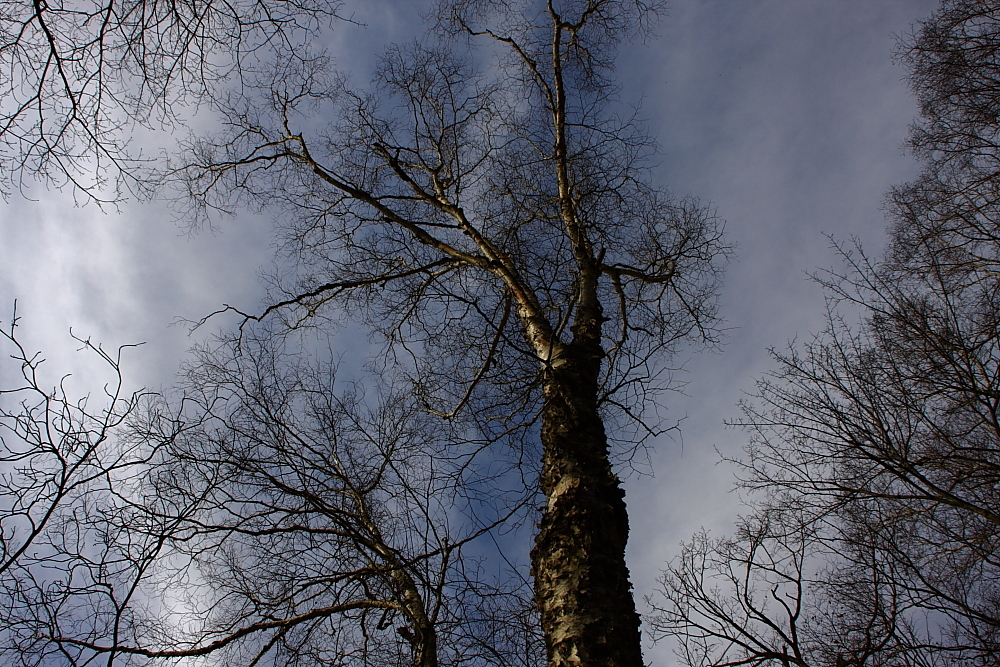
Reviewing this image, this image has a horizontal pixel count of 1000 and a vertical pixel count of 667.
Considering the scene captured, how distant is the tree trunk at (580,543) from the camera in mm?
2133

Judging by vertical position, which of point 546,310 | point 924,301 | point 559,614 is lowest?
point 559,614

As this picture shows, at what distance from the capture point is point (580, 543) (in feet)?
8.00

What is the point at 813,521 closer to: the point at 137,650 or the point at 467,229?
the point at 467,229

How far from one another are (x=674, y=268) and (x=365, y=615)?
365 cm

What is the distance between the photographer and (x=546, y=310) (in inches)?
186

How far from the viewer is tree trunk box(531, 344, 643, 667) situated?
2.13m

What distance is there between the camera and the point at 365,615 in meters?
3.59

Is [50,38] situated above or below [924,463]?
above

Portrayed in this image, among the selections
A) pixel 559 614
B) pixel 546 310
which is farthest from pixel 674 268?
pixel 559 614

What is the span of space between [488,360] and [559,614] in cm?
171

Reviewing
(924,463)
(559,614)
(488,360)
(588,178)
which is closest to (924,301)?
(924,463)

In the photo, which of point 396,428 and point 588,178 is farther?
point 588,178

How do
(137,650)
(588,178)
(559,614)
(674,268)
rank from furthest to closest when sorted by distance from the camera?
(588,178)
(674,268)
(137,650)
(559,614)

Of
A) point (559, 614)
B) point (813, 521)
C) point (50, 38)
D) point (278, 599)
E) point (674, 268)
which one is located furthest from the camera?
point (674, 268)
